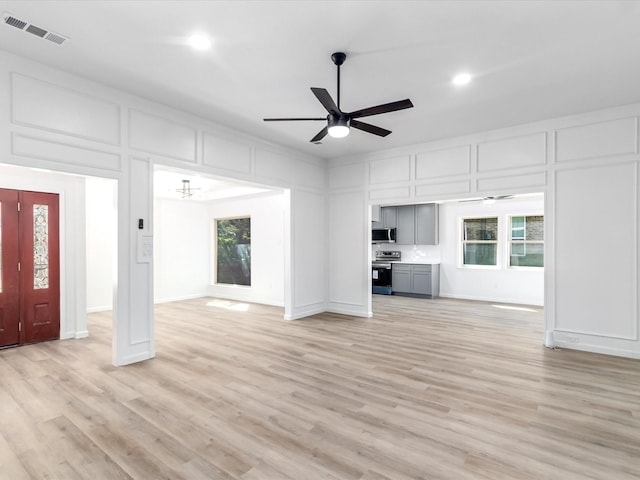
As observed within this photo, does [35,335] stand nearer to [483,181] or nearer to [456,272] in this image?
[483,181]

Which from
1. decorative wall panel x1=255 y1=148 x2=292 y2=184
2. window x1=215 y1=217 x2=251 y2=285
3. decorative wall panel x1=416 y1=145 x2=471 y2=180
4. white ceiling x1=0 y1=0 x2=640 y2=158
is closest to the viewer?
white ceiling x1=0 y1=0 x2=640 y2=158

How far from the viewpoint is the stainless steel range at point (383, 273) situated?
923 centimetres

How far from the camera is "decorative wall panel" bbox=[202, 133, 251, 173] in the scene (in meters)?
4.78

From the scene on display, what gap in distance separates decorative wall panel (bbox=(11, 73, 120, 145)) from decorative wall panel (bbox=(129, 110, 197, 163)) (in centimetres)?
20

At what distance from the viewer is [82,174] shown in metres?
3.58

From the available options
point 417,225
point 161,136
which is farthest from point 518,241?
point 161,136

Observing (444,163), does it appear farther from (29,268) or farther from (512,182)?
(29,268)

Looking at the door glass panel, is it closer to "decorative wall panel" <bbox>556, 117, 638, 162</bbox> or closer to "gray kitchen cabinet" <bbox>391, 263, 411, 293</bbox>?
"decorative wall panel" <bbox>556, 117, 638, 162</bbox>

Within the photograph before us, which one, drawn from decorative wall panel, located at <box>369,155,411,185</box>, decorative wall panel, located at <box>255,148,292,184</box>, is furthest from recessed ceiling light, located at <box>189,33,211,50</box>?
decorative wall panel, located at <box>369,155,411,185</box>

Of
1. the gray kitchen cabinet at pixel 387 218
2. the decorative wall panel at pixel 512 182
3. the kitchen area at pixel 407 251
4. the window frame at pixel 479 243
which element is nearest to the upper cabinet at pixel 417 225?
the kitchen area at pixel 407 251

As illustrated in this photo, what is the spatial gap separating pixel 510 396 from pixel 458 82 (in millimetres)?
3105

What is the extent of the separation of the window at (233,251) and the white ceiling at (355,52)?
4473mm

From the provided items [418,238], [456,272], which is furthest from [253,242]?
[456,272]

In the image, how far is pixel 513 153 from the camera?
4.94 metres
